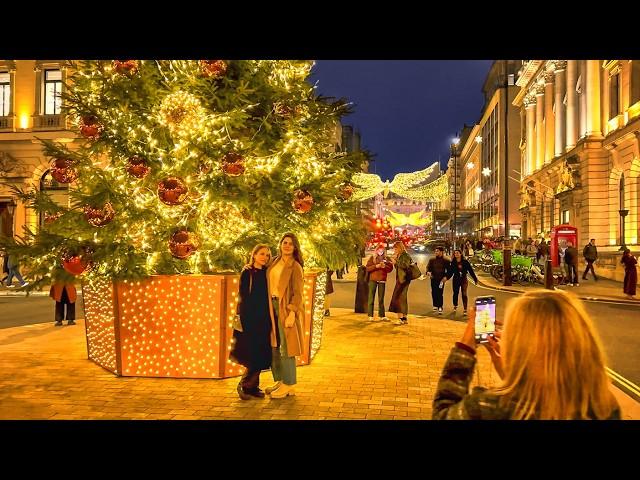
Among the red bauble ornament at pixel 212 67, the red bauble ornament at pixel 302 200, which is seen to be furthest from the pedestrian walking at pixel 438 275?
the red bauble ornament at pixel 212 67

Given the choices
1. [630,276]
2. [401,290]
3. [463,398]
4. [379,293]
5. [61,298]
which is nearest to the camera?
[463,398]

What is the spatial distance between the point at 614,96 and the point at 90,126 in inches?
1232

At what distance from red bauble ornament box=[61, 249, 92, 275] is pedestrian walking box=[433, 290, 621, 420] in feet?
20.7

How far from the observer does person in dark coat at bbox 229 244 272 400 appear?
6.29m

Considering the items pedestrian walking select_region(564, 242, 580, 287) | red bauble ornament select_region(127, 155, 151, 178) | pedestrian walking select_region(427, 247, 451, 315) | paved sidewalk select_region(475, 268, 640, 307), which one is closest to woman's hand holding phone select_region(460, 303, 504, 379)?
red bauble ornament select_region(127, 155, 151, 178)

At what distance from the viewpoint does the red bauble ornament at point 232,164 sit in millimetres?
7227

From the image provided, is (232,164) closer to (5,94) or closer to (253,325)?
(253,325)

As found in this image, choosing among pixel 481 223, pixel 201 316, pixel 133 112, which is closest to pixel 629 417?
pixel 201 316

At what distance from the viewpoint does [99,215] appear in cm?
709

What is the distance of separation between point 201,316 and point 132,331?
1.00 meters

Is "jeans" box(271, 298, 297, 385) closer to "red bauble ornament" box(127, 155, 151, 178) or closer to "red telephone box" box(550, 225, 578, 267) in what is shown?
"red bauble ornament" box(127, 155, 151, 178)

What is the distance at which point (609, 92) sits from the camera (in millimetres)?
31266

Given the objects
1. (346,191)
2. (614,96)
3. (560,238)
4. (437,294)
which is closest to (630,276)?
(437,294)
